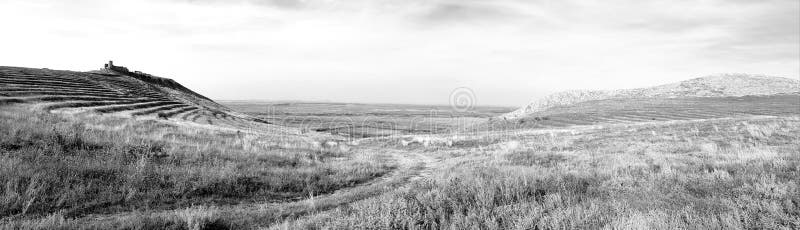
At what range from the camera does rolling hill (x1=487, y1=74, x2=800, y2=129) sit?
105ft

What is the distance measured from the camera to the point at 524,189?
7.88 metres

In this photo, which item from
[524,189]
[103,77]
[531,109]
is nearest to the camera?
[524,189]

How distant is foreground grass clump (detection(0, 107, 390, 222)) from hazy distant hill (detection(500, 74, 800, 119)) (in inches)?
1658

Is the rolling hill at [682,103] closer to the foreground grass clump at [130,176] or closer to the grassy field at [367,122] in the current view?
the grassy field at [367,122]

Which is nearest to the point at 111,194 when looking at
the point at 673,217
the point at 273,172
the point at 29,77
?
the point at 273,172

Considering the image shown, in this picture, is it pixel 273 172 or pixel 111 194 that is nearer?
pixel 111 194

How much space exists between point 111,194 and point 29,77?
3761 centimetres

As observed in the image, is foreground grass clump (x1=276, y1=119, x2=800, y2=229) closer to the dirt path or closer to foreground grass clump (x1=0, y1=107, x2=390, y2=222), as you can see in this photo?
the dirt path

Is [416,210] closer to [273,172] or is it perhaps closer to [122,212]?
[122,212]

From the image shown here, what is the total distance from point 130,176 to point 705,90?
50.8 metres

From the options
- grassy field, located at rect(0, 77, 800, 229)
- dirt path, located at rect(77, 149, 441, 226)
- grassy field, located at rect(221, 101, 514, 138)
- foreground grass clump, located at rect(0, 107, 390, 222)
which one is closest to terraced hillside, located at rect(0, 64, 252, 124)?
grassy field, located at rect(0, 77, 800, 229)

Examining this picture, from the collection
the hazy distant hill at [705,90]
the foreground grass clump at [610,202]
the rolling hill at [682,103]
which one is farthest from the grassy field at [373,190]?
the hazy distant hill at [705,90]

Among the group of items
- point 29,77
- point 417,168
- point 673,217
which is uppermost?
point 29,77

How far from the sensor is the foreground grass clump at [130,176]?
7.34 meters
